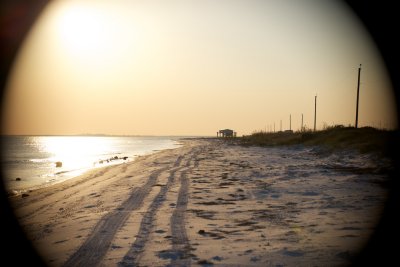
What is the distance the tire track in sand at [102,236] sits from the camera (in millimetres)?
4504

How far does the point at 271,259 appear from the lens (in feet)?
13.9

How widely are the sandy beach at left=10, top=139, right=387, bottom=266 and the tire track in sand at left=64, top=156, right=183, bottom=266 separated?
0.06 feet

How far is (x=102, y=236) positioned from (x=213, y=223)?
2097 millimetres

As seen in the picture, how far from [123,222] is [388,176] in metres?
9.38

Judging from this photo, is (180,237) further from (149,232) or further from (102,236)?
(102,236)

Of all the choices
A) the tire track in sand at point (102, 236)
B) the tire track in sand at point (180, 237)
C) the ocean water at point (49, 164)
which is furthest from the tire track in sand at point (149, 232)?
the ocean water at point (49, 164)

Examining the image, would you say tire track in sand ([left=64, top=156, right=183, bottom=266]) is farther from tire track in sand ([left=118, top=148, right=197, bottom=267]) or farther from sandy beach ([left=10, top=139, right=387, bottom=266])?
tire track in sand ([left=118, top=148, right=197, bottom=267])

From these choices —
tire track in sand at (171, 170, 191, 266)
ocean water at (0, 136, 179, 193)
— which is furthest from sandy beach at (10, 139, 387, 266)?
ocean water at (0, 136, 179, 193)

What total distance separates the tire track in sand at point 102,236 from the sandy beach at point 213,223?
0.02m

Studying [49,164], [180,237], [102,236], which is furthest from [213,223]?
[49,164]

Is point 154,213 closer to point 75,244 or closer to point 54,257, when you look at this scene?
point 75,244

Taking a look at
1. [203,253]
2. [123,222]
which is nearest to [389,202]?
[203,253]

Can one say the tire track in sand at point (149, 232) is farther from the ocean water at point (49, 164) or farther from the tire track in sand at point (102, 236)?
the ocean water at point (49, 164)

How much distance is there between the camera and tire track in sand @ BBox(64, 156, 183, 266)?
14.8ft
